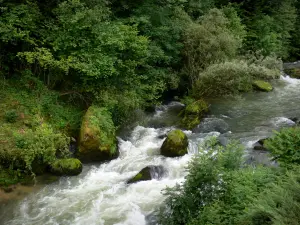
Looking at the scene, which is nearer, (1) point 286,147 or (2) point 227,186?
(2) point 227,186

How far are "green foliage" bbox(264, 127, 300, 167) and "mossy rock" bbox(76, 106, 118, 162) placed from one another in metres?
6.51

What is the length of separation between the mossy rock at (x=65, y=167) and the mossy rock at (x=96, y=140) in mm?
790

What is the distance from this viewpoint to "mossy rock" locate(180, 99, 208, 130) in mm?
16172

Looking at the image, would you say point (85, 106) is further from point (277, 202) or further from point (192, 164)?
point (277, 202)

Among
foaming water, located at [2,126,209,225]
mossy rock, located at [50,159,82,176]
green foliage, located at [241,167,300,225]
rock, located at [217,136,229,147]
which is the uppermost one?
green foliage, located at [241,167,300,225]

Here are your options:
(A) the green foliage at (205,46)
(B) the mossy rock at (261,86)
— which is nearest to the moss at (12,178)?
(A) the green foliage at (205,46)

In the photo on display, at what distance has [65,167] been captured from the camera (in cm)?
1162

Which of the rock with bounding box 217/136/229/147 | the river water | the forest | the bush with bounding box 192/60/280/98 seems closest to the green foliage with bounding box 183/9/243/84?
the forest

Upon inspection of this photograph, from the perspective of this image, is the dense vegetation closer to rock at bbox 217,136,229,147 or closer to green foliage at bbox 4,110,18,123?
rock at bbox 217,136,229,147

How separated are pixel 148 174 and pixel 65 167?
3036mm

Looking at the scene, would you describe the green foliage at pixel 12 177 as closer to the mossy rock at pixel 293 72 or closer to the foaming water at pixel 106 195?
the foaming water at pixel 106 195

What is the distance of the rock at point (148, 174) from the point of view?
37.3 feet

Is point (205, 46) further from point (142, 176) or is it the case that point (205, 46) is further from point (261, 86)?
point (142, 176)

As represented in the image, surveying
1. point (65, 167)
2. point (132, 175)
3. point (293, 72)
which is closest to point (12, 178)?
point (65, 167)
